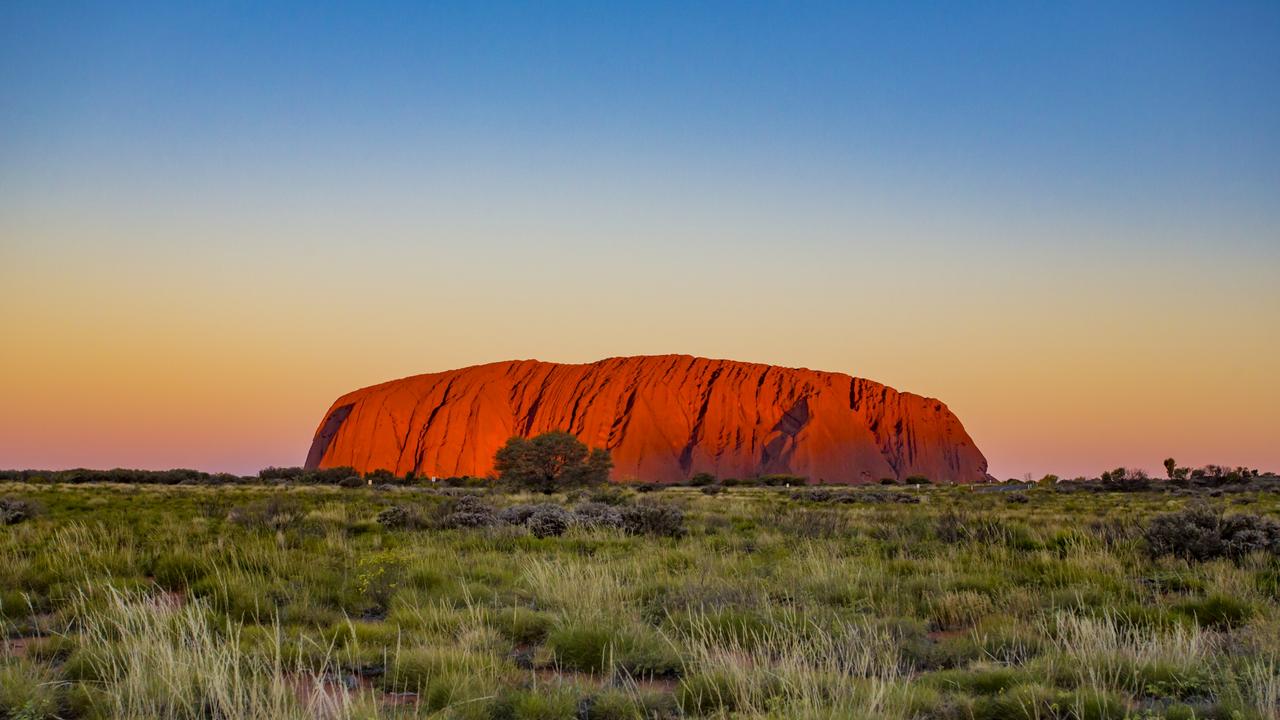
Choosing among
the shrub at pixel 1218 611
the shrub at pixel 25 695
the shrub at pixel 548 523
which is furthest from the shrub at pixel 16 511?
the shrub at pixel 1218 611

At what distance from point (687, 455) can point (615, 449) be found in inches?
333

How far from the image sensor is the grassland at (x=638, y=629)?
4.76 m

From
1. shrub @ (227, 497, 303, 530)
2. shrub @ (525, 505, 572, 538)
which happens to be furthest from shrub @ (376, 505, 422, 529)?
shrub @ (525, 505, 572, 538)

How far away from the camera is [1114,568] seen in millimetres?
10117

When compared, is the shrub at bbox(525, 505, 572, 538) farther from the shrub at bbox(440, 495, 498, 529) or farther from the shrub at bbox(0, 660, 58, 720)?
the shrub at bbox(0, 660, 58, 720)

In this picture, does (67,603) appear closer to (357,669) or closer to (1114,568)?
(357,669)

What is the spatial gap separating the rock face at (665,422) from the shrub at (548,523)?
70.0 m

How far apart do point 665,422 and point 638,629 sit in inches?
3387

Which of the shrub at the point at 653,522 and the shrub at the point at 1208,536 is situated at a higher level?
the shrub at the point at 1208,536

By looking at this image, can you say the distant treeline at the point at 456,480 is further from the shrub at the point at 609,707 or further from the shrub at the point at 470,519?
the shrub at the point at 609,707

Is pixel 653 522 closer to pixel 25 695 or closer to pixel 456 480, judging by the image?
pixel 25 695

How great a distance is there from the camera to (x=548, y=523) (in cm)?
1572

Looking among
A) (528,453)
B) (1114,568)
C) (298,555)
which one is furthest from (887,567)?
(528,453)

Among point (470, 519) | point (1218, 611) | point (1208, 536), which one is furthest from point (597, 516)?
point (1218, 611)
